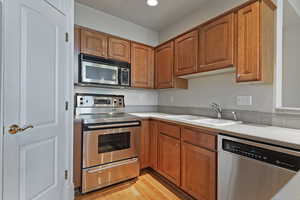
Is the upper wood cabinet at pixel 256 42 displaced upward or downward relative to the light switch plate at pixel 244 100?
upward

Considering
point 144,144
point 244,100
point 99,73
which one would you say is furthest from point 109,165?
point 244,100

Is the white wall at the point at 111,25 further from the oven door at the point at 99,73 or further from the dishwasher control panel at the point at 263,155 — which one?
the dishwasher control panel at the point at 263,155

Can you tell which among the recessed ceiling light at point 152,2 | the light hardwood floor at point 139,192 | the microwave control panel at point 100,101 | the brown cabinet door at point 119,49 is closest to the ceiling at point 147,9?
the recessed ceiling light at point 152,2

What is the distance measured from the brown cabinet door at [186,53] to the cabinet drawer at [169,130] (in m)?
0.82

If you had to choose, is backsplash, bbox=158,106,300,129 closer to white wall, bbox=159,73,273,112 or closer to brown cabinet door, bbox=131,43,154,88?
white wall, bbox=159,73,273,112

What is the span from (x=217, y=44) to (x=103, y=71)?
5.31 ft

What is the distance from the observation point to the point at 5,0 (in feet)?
3.56

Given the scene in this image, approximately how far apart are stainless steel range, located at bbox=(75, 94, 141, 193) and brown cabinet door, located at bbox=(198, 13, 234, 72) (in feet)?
4.18

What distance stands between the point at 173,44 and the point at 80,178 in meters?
2.30

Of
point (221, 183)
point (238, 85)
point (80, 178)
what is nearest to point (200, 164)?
point (221, 183)

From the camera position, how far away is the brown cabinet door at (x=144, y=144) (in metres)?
2.34

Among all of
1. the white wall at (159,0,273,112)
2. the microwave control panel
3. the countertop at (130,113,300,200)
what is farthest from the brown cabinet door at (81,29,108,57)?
the countertop at (130,113,300,200)

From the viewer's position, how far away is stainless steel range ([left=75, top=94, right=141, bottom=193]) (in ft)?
5.95

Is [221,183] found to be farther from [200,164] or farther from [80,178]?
[80,178]
